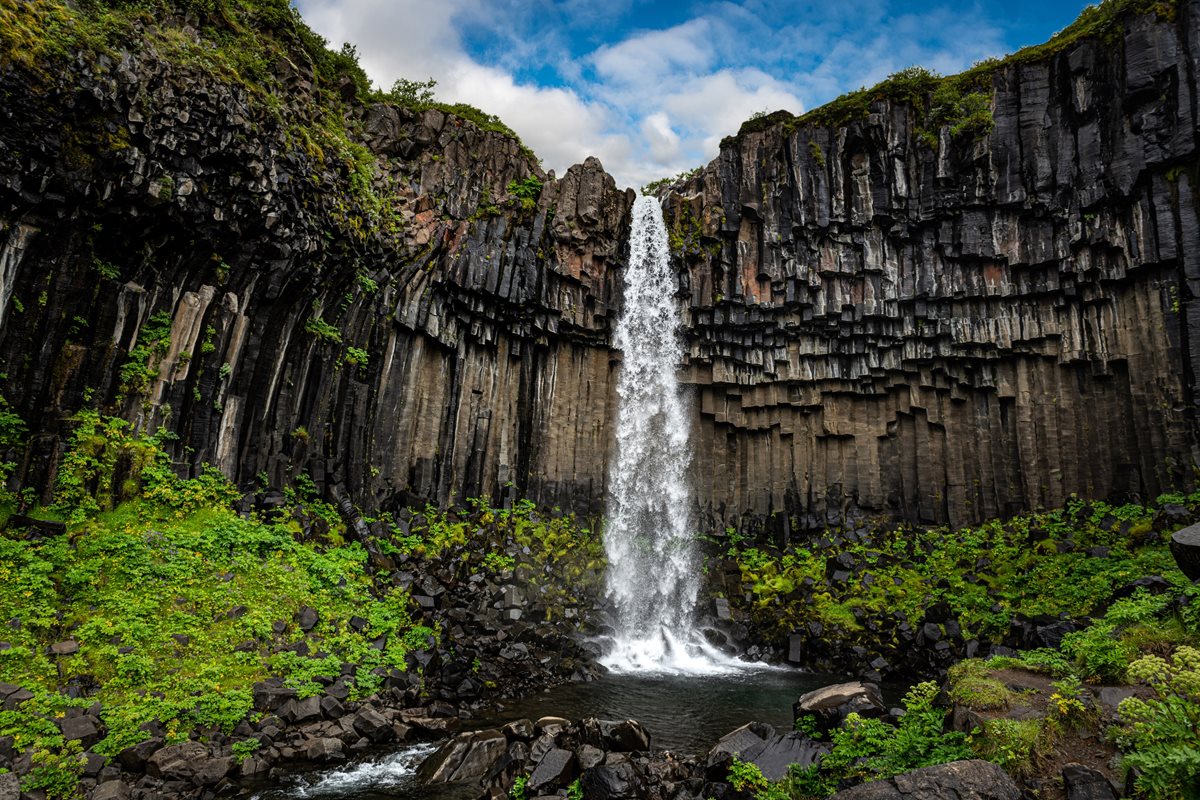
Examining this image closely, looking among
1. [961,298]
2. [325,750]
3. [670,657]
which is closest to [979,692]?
[325,750]

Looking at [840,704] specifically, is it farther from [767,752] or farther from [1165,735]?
[1165,735]

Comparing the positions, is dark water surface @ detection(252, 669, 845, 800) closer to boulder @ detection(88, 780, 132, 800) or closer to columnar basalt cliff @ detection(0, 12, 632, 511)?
boulder @ detection(88, 780, 132, 800)

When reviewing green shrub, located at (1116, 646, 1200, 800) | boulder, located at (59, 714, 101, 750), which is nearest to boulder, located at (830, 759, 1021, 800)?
green shrub, located at (1116, 646, 1200, 800)

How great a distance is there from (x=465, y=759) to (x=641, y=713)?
185 inches

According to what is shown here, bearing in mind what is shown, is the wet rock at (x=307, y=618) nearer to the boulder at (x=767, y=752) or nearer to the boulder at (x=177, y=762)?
the boulder at (x=177, y=762)

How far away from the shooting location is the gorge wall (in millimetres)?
13930

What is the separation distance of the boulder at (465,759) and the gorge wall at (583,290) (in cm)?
958

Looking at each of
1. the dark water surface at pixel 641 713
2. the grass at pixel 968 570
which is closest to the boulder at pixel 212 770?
the dark water surface at pixel 641 713

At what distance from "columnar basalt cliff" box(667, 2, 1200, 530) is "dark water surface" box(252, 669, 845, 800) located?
9.37m

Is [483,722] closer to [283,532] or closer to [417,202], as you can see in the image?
[283,532]

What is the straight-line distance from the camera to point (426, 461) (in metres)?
21.3

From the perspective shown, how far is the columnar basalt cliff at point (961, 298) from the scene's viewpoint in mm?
19422

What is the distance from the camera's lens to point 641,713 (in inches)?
544

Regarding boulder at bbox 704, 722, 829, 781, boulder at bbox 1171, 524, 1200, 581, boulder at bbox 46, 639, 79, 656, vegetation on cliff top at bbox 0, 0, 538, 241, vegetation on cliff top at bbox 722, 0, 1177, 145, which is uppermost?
vegetation on cliff top at bbox 722, 0, 1177, 145
